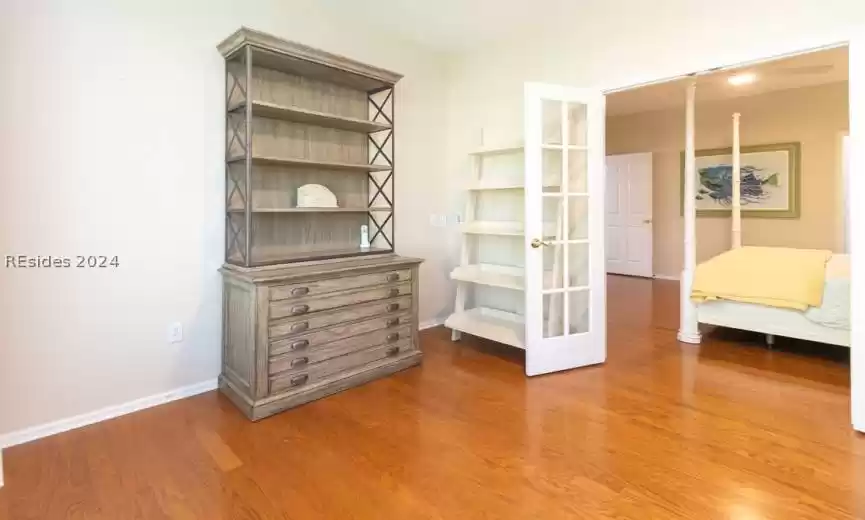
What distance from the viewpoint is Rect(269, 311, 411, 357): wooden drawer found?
109 inches

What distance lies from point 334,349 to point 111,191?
4.77 ft

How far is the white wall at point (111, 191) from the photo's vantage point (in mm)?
2375

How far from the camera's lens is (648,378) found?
3254 mm

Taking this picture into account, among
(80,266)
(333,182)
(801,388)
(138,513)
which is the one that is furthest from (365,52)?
(801,388)

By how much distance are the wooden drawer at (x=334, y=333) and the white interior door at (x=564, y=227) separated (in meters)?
0.88

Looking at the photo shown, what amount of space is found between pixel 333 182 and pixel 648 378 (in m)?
2.49

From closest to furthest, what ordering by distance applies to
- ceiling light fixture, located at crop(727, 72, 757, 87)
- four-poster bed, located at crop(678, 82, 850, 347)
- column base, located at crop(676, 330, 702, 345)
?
four-poster bed, located at crop(678, 82, 850, 347) < column base, located at crop(676, 330, 702, 345) < ceiling light fixture, located at crop(727, 72, 757, 87)

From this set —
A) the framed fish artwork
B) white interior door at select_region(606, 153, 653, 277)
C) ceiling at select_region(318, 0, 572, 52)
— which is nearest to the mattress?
ceiling at select_region(318, 0, 572, 52)

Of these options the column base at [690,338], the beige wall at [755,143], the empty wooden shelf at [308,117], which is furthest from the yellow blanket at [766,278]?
the empty wooden shelf at [308,117]

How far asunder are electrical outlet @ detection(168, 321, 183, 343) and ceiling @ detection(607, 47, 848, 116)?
3592 millimetres

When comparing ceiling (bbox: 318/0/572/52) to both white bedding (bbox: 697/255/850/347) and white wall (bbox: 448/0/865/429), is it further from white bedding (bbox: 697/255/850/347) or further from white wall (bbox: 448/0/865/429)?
white bedding (bbox: 697/255/850/347)

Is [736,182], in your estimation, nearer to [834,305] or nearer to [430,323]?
[834,305]

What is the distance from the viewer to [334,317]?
3002 millimetres

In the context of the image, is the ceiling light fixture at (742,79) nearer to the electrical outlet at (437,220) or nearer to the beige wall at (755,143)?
the beige wall at (755,143)
